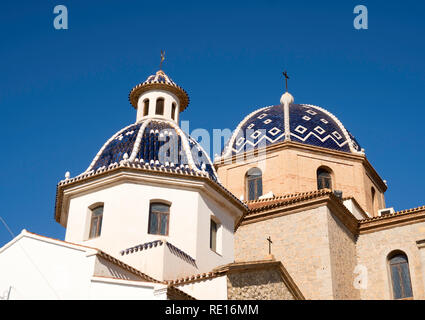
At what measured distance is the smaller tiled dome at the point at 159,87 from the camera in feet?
61.6

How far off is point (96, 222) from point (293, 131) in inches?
429

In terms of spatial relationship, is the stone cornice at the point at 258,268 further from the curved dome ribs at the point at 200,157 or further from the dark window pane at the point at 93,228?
the dark window pane at the point at 93,228

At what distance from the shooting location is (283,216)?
19047 millimetres

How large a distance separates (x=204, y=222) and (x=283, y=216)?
475 centimetres

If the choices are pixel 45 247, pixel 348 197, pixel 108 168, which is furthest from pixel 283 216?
pixel 45 247

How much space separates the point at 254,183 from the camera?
22.7 meters

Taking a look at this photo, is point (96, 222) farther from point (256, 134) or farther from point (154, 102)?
point (256, 134)

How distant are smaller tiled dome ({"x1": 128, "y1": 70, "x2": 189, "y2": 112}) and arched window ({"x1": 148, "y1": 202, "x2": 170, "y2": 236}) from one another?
16.7ft

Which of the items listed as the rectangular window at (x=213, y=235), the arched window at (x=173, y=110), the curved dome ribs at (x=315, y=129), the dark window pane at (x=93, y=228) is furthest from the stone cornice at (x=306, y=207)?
the dark window pane at (x=93, y=228)

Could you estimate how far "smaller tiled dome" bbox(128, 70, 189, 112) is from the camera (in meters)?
18.8

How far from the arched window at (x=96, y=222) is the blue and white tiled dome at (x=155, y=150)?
42.5 inches

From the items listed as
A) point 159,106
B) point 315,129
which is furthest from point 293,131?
point 159,106

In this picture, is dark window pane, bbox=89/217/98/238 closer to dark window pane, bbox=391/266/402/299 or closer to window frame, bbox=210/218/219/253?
window frame, bbox=210/218/219/253
